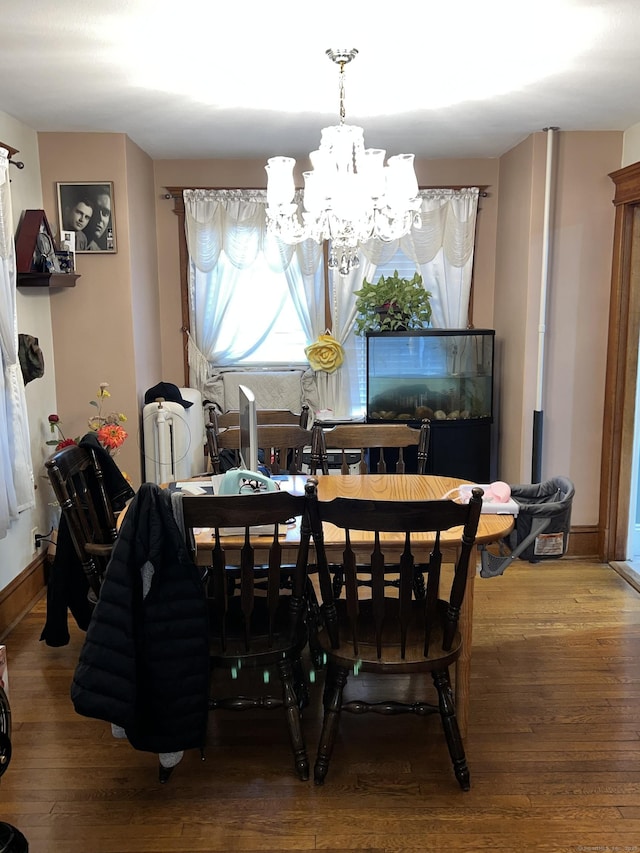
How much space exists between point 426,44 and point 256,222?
223 centimetres

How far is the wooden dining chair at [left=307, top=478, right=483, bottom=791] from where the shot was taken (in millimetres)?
1975

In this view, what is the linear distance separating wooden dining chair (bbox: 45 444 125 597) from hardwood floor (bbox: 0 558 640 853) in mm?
584

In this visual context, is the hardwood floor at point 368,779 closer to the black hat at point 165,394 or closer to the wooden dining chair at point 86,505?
the wooden dining chair at point 86,505

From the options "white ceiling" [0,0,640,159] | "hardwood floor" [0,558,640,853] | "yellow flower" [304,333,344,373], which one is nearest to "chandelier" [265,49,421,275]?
"white ceiling" [0,0,640,159]

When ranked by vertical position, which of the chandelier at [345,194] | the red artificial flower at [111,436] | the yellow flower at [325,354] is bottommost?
the red artificial flower at [111,436]

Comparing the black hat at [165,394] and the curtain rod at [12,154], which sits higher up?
the curtain rod at [12,154]

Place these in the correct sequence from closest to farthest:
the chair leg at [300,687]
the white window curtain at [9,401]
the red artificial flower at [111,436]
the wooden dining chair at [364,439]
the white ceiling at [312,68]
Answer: the white ceiling at [312,68] → the chair leg at [300,687] → the white window curtain at [9,401] → the wooden dining chair at [364,439] → the red artificial flower at [111,436]

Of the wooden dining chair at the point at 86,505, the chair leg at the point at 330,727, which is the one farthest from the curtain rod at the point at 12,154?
the chair leg at the point at 330,727

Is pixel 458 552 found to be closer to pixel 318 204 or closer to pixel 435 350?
pixel 318 204

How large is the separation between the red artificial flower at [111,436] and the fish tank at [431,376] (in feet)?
5.12

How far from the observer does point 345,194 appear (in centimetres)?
272

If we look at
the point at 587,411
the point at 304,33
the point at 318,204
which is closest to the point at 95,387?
the point at 318,204

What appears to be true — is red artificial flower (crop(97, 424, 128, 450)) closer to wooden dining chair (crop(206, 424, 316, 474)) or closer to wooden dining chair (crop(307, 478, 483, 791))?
wooden dining chair (crop(206, 424, 316, 474))

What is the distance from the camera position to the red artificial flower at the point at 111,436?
3725 millimetres
